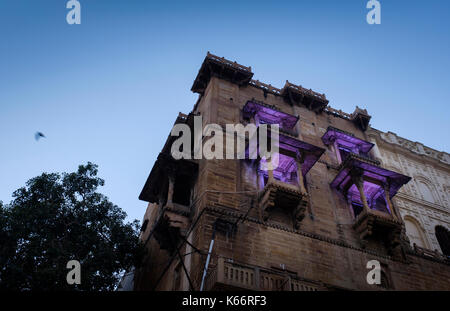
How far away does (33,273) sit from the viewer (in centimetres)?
1722

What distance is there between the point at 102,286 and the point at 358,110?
68.4 ft

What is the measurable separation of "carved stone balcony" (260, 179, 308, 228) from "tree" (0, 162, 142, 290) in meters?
7.62

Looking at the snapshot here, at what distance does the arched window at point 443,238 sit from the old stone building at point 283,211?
0.08m

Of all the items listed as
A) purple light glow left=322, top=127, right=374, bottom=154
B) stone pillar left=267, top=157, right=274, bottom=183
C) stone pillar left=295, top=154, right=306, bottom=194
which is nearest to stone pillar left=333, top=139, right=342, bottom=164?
purple light glow left=322, top=127, right=374, bottom=154

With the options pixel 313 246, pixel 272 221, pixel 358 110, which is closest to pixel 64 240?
pixel 272 221

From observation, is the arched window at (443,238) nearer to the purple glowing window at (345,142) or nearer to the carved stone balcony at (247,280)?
the purple glowing window at (345,142)

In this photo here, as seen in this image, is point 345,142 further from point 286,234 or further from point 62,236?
point 62,236

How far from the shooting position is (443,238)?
2652 cm

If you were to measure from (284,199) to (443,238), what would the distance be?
13.7 metres

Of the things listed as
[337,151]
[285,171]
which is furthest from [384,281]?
[337,151]

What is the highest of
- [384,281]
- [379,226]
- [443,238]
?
[443,238]

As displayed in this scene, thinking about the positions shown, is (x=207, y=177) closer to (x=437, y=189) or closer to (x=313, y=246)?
(x=313, y=246)

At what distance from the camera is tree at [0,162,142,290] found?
17344 mm

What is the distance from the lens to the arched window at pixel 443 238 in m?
25.8
